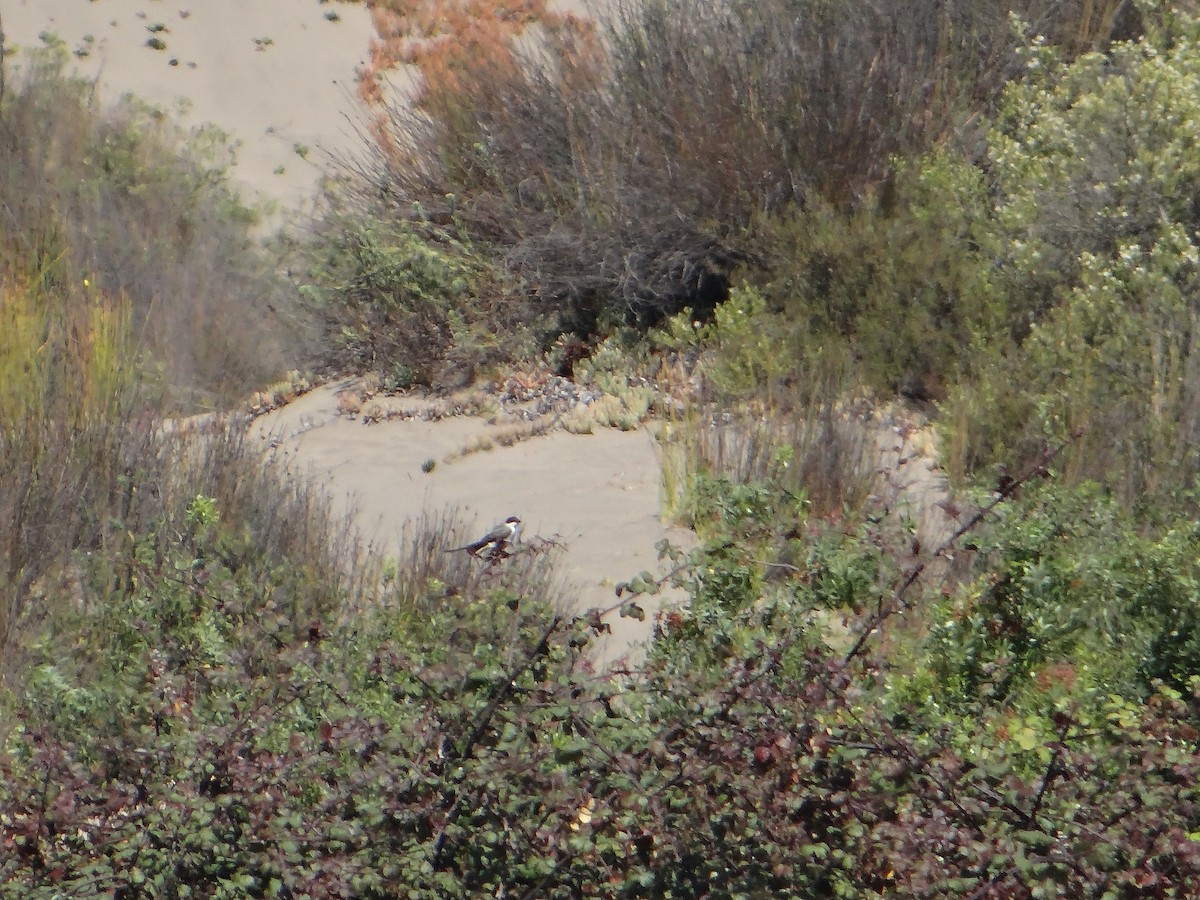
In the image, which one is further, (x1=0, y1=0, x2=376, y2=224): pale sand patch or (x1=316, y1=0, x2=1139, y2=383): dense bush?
(x1=0, y1=0, x2=376, y2=224): pale sand patch

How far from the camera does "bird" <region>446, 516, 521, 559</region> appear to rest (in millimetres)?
3138

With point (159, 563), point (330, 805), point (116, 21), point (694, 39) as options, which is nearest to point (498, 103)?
point (694, 39)

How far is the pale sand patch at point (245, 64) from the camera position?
13.8 metres

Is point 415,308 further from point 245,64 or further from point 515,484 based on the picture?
point 245,64

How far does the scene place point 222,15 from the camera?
53.3 ft

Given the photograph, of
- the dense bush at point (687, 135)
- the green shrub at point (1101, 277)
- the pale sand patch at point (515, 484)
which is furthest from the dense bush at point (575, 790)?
the dense bush at point (687, 135)

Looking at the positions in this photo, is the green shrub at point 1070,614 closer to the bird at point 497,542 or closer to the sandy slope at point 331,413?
the sandy slope at point 331,413

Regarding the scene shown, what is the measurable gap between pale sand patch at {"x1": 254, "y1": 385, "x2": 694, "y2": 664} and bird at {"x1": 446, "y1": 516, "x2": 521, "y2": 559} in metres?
0.28

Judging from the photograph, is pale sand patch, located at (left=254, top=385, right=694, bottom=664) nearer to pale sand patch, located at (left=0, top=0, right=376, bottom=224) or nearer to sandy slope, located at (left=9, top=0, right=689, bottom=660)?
sandy slope, located at (left=9, top=0, right=689, bottom=660)

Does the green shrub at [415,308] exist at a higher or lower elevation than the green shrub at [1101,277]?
lower

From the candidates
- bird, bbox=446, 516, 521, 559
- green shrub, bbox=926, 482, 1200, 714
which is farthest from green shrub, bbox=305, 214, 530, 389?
green shrub, bbox=926, 482, 1200, 714

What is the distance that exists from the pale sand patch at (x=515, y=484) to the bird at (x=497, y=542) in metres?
0.28

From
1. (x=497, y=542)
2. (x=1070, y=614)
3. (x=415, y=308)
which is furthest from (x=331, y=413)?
(x=1070, y=614)

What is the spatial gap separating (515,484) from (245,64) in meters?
10.8
